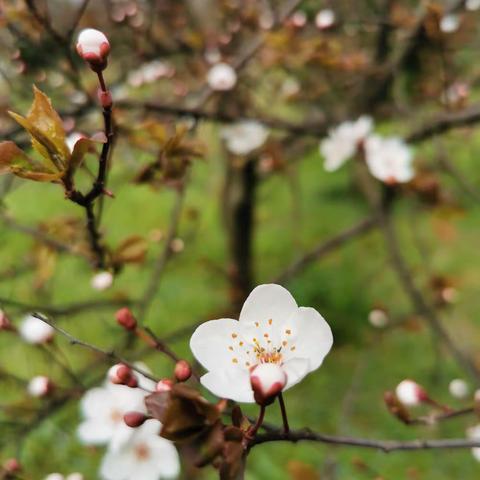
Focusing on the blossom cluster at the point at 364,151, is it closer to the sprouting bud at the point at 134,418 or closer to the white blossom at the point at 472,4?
the white blossom at the point at 472,4

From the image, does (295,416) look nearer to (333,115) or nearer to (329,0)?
(333,115)

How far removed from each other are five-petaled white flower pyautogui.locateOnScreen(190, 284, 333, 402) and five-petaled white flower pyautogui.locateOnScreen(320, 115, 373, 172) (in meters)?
1.01

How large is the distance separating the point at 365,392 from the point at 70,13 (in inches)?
75.6

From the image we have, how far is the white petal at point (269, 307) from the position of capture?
0.77m

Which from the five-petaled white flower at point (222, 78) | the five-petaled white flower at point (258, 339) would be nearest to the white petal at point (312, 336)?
the five-petaled white flower at point (258, 339)

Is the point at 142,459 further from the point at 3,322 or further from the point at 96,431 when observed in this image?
the point at 3,322

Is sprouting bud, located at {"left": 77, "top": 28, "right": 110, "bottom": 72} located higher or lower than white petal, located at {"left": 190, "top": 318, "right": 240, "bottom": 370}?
higher

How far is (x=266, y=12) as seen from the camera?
Answer: 7.43ft

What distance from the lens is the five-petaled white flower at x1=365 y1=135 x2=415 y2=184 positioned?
69.2 inches

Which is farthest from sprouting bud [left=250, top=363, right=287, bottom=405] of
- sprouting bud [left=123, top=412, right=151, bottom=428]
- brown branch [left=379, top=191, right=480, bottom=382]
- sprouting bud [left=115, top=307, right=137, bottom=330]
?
brown branch [left=379, top=191, right=480, bottom=382]

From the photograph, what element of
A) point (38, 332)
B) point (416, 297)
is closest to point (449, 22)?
point (416, 297)

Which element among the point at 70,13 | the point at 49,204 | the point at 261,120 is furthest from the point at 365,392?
the point at 49,204

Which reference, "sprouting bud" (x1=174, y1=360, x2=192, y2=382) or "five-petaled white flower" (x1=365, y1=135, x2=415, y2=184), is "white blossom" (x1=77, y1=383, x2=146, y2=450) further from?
"five-petaled white flower" (x1=365, y1=135, x2=415, y2=184)

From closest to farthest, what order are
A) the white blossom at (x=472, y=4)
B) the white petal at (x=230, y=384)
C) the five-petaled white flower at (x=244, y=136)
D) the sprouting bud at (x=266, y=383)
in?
1. the sprouting bud at (x=266, y=383)
2. the white petal at (x=230, y=384)
3. the white blossom at (x=472, y=4)
4. the five-petaled white flower at (x=244, y=136)
